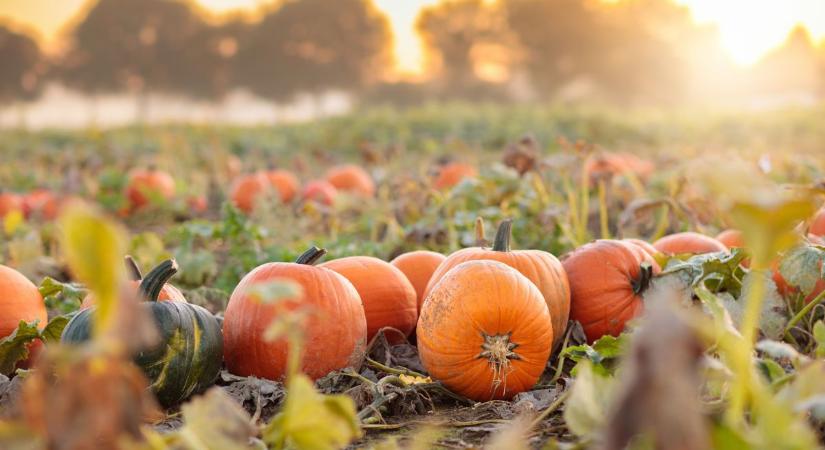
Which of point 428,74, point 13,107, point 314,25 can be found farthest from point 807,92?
point 13,107

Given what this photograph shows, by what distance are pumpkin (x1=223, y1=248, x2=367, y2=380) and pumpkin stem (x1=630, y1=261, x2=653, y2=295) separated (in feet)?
3.09

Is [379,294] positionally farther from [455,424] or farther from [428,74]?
[428,74]

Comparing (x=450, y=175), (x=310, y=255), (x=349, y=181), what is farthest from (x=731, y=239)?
(x=349, y=181)

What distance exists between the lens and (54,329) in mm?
2406

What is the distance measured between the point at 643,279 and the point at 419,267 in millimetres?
833

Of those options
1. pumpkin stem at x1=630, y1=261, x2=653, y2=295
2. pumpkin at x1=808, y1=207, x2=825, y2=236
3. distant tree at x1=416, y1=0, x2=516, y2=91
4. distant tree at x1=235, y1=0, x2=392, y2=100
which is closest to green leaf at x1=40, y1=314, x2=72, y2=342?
pumpkin stem at x1=630, y1=261, x2=653, y2=295

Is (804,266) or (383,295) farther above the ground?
(804,266)

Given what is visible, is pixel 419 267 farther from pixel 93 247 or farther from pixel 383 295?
pixel 93 247

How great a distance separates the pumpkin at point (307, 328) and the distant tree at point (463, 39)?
59008 mm

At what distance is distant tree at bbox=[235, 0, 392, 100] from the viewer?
6475cm

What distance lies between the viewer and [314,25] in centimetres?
7000

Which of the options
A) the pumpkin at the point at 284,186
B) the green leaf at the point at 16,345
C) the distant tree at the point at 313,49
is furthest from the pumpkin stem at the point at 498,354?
the distant tree at the point at 313,49

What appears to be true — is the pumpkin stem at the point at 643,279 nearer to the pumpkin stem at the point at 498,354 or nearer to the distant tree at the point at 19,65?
the pumpkin stem at the point at 498,354

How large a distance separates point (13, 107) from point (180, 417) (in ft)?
190
